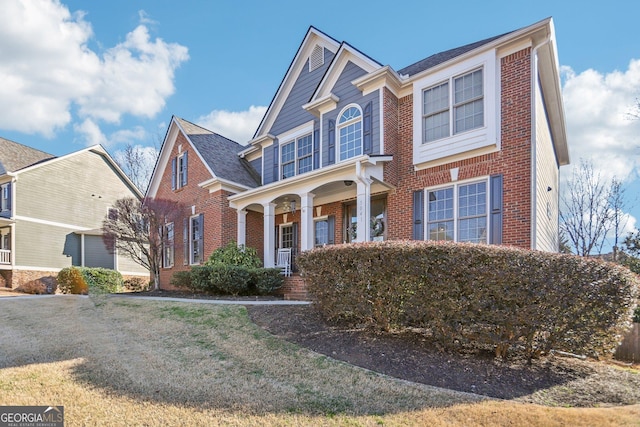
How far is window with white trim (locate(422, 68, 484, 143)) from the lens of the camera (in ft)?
31.7

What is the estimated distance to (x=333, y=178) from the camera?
11.3 m

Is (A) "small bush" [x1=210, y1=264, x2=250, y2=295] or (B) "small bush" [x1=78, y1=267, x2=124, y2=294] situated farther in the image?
(B) "small bush" [x1=78, y1=267, x2=124, y2=294]

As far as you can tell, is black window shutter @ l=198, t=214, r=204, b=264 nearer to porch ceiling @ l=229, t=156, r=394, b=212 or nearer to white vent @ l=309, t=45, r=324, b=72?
porch ceiling @ l=229, t=156, r=394, b=212

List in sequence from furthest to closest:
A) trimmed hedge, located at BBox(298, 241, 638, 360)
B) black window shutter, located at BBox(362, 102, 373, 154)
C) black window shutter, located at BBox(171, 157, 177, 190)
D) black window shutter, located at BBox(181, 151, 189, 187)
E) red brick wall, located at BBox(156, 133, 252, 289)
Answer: black window shutter, located at BBox(171, 157, 177, 190), black window shutter, located at BBox(181, 151, 189, 187), red brick wall, located at BBox(156, 133, 252, 289), black window shutter, located at BBox(362, 102, 373, 154), trimmed hedge, located at BBox(298, 241, 638, 360)

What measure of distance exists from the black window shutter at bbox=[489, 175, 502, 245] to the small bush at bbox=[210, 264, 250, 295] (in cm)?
719

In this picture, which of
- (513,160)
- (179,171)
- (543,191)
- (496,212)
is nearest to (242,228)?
(179,171)

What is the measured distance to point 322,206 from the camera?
13992mm

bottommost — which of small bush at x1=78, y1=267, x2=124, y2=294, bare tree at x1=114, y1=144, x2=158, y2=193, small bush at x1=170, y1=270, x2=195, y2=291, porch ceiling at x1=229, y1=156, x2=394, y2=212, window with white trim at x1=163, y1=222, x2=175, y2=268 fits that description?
small bush at x1=78, y1=267, x2=124, y2=294

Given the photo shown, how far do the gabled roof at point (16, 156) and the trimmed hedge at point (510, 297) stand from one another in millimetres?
25366

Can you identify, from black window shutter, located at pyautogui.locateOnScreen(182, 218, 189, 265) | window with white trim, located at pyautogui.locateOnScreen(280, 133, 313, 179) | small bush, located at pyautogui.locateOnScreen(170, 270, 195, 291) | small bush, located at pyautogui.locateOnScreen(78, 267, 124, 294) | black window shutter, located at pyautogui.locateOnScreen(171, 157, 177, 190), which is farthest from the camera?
small bush, located at pyautogui.locateOnScreen(78, 267, 124, 294)

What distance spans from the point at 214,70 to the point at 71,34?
16.8 feet

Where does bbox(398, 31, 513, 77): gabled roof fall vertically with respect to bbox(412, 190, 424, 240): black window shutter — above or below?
above

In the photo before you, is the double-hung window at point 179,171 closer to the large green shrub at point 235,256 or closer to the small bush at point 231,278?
the large green shrub at point 235,256

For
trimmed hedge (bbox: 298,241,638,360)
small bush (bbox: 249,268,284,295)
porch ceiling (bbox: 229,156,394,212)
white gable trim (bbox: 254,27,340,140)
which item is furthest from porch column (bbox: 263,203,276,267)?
trimmed hedge (bbox: 298,241,638,360)
